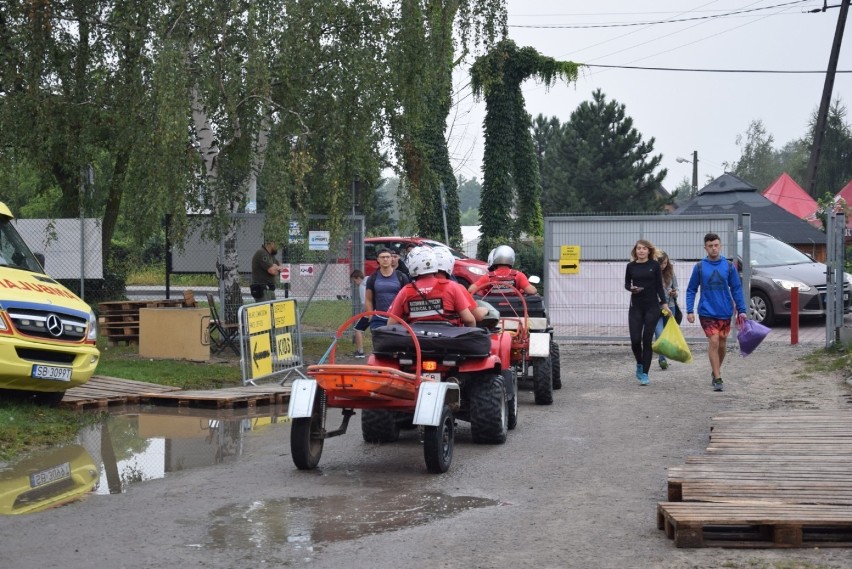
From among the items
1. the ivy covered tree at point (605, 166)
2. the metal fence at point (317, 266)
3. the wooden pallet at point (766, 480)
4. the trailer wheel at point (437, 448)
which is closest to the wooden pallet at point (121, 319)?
the metal fence at point (317, 266)

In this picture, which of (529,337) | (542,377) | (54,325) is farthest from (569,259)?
(54,325)

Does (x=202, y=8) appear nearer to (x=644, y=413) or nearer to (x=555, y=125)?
(x=644, y=413)

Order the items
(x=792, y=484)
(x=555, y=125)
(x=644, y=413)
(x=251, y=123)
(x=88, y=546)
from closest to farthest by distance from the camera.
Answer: (x=88, y=546)
(x=792, y=484)
(x=644, y=413)
(x=251, y=123)
(x=555, y=125)

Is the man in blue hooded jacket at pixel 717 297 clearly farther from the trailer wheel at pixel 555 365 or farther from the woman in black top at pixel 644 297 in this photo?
the trailer wheel at pixel 555 365

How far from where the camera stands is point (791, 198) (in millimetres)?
45906

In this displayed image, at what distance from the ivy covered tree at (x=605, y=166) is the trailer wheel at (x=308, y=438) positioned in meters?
58.8

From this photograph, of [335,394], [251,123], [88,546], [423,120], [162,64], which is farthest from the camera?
[423,120]

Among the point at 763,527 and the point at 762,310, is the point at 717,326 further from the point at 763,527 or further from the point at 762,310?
the point at 762,310

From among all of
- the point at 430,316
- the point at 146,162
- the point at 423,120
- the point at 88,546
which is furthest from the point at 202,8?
the point at 88,546

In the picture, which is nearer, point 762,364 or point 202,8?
point 202,8

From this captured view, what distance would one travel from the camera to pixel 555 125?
84.3 meters

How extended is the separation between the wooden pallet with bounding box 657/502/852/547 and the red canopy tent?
3916 centimetres

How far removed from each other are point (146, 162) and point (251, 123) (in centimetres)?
186

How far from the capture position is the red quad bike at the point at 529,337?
12891 mm
